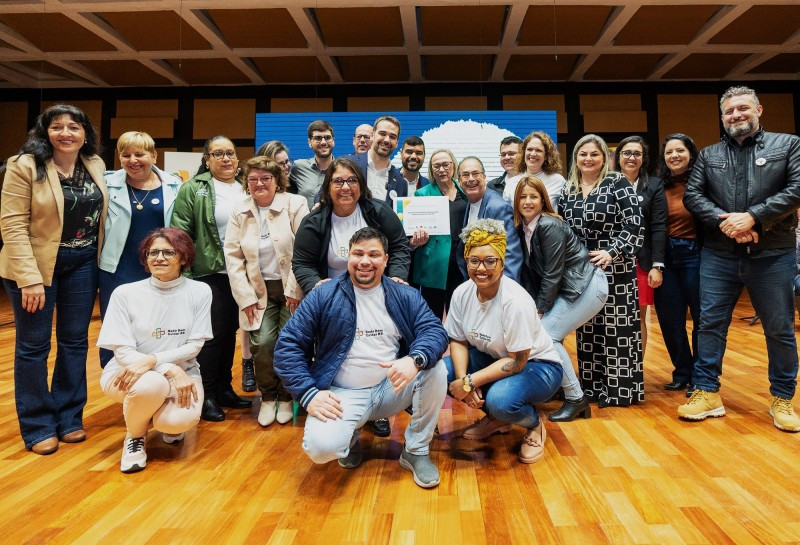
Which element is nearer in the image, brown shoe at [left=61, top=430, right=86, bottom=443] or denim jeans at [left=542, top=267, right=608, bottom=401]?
brown shoe at [left=61, top=430, right=86, bottom=443]

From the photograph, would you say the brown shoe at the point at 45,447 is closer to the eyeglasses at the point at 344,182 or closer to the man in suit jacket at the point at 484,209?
the eyeglasses at the point at 344,182

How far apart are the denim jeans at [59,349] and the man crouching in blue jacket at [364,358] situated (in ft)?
3.70

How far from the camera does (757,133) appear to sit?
254 cm

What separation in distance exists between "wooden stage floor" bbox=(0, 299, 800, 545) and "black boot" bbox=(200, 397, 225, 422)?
0.15 feet

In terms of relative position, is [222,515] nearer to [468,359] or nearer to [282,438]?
[282,438]

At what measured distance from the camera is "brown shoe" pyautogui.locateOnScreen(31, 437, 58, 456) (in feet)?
7.48

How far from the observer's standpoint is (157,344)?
2.27m

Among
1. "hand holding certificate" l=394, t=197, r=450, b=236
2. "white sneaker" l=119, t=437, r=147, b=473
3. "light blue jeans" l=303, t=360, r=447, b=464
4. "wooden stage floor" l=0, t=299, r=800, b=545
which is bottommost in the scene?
"wooden stage floor" l=0, t=299, r=800, b=545

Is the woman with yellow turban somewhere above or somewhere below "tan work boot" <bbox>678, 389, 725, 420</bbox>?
above

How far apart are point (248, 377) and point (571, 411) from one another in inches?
Answer: 82.3

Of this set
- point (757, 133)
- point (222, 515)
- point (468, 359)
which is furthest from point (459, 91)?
point (222, 515)

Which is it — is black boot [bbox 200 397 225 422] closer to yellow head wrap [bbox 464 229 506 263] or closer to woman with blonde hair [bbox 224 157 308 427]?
woman with blonde hair [bbox 224 157 308 427]

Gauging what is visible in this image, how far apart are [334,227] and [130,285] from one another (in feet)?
3.15

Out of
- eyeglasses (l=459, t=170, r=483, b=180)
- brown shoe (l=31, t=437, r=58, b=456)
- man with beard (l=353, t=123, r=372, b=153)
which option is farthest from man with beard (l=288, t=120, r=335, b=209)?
brown shoe (l=31, t=437, r=58, b=456)
